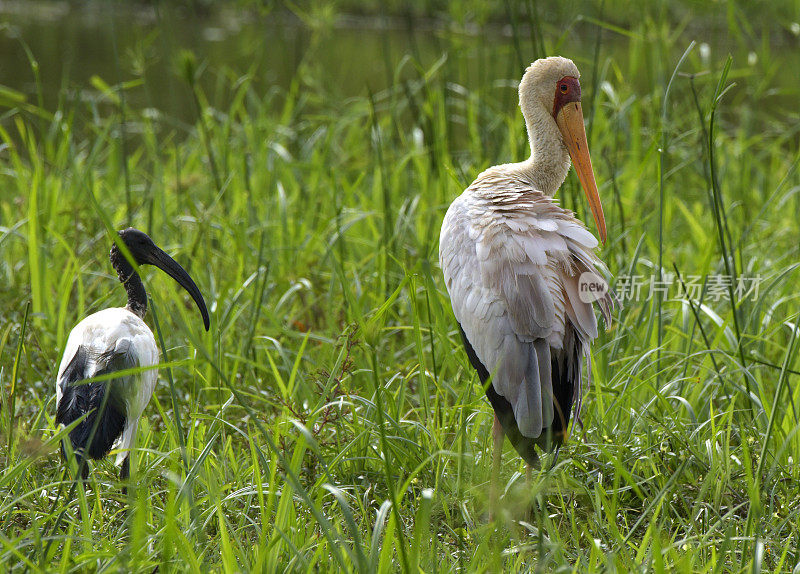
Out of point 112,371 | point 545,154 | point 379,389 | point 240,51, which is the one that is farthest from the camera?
point 240,51

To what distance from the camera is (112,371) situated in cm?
268

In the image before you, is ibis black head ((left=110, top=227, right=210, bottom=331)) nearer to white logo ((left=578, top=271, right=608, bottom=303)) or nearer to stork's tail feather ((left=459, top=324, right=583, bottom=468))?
stork's tail feather ((left=459, top=324, right=583, bottom=468))

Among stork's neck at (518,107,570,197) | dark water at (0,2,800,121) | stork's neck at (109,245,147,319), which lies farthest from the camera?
dark water at (0,2,800,121)

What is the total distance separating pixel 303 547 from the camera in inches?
84.4

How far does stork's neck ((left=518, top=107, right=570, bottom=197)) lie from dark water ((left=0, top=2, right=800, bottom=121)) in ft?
5.20

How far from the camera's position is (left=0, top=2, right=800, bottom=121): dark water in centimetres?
687

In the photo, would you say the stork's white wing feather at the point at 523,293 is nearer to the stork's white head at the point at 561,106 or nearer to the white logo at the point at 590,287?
the white logo at the point at 590,287

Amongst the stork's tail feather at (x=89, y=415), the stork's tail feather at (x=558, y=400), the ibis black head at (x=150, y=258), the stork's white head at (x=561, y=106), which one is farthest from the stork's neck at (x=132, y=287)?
the stork's white head at (x=561, y=106)

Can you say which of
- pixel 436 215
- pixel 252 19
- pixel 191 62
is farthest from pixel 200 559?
pixel 252 19

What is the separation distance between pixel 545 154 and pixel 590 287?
0.71 meters

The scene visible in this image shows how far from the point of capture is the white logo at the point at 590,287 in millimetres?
2408

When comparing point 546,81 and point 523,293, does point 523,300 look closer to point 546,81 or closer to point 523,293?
point 523,293

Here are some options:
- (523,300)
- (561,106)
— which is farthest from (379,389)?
(561,106)

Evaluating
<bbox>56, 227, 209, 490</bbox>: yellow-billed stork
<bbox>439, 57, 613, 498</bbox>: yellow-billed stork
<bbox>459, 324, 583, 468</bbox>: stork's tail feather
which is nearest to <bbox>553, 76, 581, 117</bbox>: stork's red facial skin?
<bbox>439, 57, 613, 498</bbox>: yellow-billed stork
